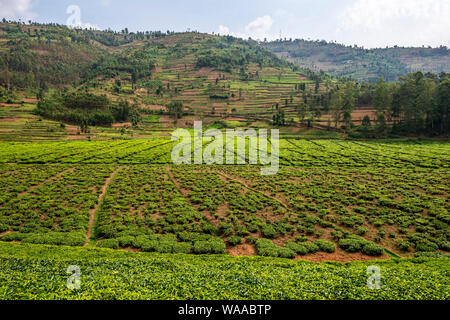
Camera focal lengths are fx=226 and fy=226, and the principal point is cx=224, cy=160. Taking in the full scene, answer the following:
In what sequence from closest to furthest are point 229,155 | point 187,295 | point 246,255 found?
point 187,295, point 246,255, point 229,155

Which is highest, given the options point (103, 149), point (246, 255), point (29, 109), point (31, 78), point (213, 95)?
point (31, 78)

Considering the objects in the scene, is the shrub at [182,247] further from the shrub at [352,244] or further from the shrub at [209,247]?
the shrub at [352,244]

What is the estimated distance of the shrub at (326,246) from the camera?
73.9ft

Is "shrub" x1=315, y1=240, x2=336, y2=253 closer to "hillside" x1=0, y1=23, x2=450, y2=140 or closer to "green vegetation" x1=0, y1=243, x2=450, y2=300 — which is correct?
"green vegetation" x1=0, y1=243, x2=450, y2=300

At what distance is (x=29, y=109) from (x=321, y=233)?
14161 centimetres

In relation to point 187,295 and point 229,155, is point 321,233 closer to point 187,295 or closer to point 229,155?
point 187,295

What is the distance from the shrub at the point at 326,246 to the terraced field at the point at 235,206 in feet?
0.45

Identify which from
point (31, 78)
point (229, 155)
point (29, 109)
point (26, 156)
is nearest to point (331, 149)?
point (229, 155)

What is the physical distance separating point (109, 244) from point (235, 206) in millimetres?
16164

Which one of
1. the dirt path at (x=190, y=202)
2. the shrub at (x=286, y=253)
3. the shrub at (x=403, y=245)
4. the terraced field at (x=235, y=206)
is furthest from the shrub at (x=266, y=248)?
the shrub at (x=403, y=245)

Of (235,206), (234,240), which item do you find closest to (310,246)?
(234,240)

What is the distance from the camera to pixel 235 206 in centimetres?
3194

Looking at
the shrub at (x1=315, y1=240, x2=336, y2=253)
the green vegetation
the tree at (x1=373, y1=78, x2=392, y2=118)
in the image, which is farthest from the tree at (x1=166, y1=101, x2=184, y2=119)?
the green vegetation

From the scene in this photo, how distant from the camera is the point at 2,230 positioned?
2467 centimetres
